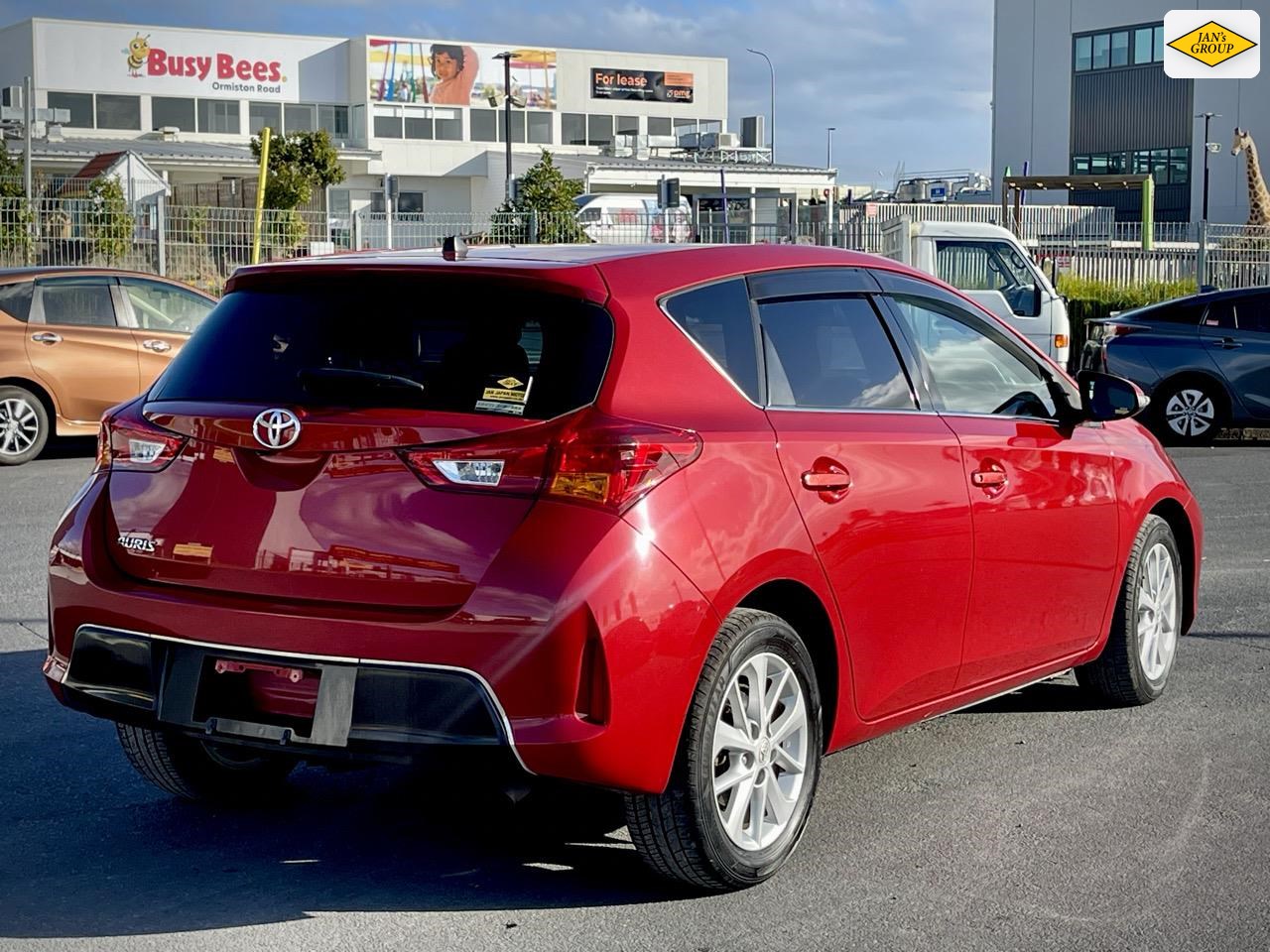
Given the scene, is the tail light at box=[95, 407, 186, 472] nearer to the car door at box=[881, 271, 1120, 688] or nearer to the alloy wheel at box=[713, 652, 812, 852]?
the alloy wheel at box=[713, 652, 812, 852]

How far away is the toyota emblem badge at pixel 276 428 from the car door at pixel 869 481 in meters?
1.26

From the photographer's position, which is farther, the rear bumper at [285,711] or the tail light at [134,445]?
the tail light at [134,445]

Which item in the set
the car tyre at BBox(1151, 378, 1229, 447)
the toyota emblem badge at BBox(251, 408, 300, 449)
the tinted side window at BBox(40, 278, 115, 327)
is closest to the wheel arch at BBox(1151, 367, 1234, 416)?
the car tyre at BBox(1151, 378, 1229, 447)

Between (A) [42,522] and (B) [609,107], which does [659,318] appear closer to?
(A) [42,522]

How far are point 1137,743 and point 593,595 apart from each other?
A: 2.82 meters

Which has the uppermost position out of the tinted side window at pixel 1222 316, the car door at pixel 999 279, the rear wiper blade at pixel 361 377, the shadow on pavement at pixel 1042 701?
the car door at pixel 999 279

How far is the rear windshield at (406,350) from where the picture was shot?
431 centimetres

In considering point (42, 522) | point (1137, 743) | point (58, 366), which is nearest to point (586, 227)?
point (58, 366)

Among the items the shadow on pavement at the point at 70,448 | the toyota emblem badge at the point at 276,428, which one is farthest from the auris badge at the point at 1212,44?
the toyota emblem badge at the point at 276,428

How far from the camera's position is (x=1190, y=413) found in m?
17.1

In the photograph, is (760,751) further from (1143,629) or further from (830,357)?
(1143,629)

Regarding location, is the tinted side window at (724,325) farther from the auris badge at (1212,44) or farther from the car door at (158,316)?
the auris badge at (1212,44)

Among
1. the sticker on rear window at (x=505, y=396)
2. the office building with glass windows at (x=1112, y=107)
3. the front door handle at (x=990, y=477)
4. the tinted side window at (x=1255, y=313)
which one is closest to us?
the sticker on rear window at (x=505, y=396)

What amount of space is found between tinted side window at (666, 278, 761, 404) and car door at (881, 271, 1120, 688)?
0.82 metres
